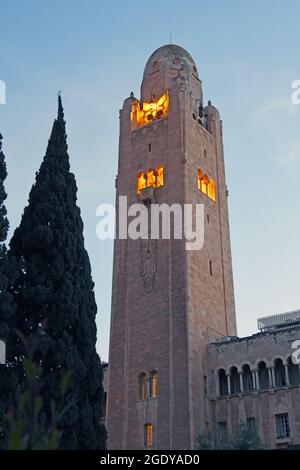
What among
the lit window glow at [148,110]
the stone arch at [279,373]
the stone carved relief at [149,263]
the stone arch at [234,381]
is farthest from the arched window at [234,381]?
the lit window glow at [148,110]

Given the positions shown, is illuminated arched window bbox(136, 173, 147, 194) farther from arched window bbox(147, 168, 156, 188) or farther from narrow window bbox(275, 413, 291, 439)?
narrow window bbox(275, 413, 291, 439)

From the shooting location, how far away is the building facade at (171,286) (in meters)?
33.5

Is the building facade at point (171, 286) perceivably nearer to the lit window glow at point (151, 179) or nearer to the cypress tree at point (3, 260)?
the lit window glow at point (151, 179)

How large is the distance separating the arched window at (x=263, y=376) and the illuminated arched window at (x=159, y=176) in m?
12.6

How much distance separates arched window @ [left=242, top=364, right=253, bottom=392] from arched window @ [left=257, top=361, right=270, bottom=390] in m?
0.54

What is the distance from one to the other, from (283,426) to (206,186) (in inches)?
638

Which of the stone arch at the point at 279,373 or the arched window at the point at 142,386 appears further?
the arched window at the point at 142,386

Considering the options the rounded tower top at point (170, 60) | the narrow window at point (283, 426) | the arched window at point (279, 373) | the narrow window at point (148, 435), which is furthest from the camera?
the rounded tower top at point (170, 60)

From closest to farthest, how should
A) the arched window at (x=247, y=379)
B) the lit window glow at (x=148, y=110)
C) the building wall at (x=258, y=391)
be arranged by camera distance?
1. the building wall at (x=258, y=391)
2. the arched window at (x=247, y=379)
3. the lit window glow at (x=148, y=110)

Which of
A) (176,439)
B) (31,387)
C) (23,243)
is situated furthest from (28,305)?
(31,387)

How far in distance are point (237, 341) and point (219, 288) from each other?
5.11m

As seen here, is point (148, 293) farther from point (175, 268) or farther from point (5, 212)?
point (5, 212)

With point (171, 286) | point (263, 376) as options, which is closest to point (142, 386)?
point (171, 286)

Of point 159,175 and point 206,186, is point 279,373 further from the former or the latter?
point 159,175
